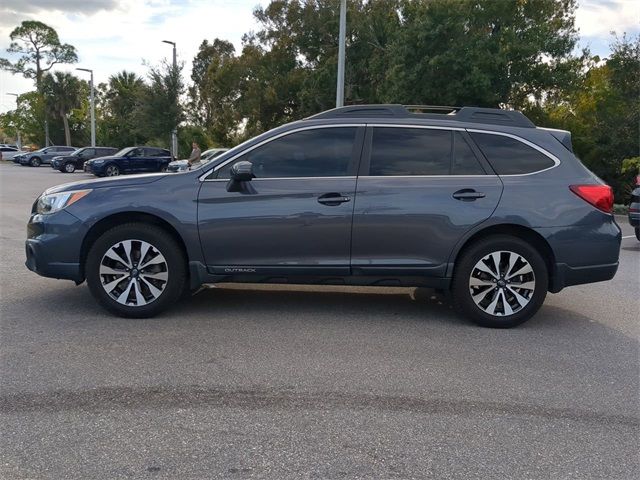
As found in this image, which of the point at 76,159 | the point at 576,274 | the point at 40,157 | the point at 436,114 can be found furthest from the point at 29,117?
the point at 576,274

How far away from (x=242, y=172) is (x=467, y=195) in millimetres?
1957

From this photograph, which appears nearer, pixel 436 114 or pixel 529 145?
pixel 529 145

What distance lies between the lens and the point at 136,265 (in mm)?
5352

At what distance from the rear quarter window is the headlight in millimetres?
3561

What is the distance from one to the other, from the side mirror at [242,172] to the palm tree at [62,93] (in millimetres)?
63738

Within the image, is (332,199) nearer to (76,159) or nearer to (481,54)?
(481,54)

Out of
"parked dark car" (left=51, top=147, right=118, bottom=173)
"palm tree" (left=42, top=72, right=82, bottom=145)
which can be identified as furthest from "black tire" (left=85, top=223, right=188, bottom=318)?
"palm tree" (left=42, top=72, right=82, bottom=145)

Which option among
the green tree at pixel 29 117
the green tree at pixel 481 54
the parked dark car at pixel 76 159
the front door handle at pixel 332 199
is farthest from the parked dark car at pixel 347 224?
the green tree at pixel 29 117

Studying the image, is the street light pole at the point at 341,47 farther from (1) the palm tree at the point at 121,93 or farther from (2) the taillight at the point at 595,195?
(1) the palm tree at the point at 121,93

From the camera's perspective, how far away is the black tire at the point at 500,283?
17.4ft

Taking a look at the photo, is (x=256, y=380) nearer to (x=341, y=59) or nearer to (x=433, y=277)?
(x=433, y=277)

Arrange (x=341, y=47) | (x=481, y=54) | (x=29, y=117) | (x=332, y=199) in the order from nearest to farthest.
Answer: (x=332, y=199), (x=341, y=47), (x=481, y=54), (x=29, y=117)

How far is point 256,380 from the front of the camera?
13.4ft

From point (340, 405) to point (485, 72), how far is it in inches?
831
